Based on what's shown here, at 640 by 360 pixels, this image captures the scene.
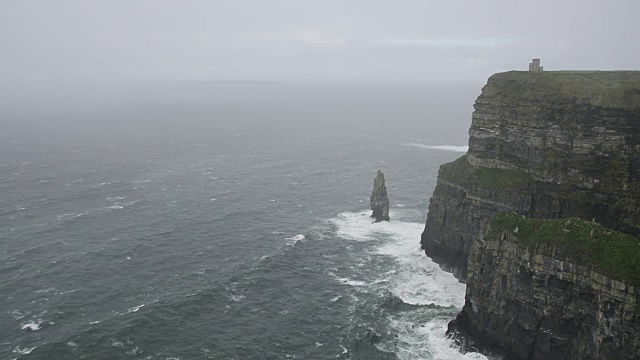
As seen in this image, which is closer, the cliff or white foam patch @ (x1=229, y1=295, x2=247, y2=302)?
the cliff

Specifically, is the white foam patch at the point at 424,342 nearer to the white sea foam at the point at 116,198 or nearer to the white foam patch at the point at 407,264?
the white foam patch at the point at 407,264

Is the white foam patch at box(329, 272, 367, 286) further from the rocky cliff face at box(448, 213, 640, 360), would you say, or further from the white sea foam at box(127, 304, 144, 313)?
the white sea foam at box(127, 304, 144, 313)

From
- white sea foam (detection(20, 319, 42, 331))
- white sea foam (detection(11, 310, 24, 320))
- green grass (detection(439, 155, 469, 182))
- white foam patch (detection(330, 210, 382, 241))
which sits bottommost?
white foam patch (detection(330, 210, 382, 241))

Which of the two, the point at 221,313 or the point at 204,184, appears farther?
the point at 204,184

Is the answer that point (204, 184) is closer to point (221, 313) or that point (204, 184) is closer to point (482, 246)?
point (221, 313)

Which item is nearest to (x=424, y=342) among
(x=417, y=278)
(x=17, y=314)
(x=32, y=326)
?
(x=417, y=278)

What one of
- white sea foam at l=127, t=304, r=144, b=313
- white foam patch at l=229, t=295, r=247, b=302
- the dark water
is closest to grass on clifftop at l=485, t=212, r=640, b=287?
the dark water

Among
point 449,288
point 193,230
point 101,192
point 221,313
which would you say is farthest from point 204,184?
point 449,288
